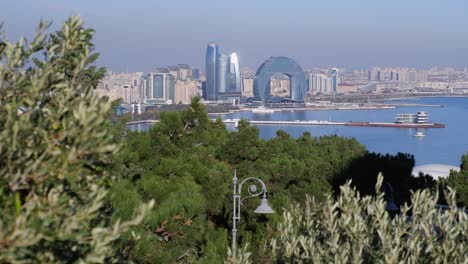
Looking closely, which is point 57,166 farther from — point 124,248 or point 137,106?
point 137,106

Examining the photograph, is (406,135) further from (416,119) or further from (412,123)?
(416,119)

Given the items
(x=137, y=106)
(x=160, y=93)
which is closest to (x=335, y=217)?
(x=137, y=106)

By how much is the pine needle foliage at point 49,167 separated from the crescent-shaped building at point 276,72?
57834mm

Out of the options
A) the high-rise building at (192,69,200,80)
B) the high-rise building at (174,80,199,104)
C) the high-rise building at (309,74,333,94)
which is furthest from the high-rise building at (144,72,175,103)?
the high-rise building at (192,69,200,80)

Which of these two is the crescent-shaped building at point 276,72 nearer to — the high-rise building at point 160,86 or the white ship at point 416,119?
the high-rise building at point 160,86

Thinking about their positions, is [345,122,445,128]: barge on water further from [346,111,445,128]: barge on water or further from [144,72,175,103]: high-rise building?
[144,72,175,103]: high-rise building

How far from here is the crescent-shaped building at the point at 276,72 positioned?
5931cm

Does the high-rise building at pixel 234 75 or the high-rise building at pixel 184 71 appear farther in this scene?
the high-rise building at pixel 184 71

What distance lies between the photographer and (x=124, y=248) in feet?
4.70

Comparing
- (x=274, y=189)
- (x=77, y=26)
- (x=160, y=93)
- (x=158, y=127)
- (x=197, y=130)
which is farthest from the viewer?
(x=160, y=93)

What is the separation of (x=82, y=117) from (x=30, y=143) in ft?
0.36

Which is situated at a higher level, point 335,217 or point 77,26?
point 77,26

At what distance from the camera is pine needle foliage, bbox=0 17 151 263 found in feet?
3.33

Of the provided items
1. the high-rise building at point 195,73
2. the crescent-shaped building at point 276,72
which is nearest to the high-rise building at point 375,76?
the high-rise building at point 195,73
